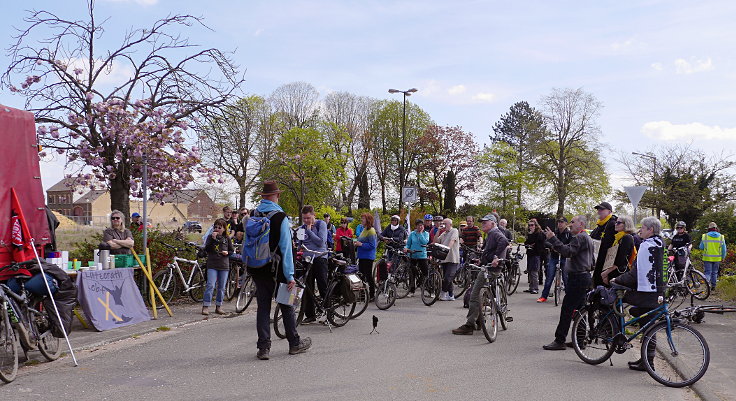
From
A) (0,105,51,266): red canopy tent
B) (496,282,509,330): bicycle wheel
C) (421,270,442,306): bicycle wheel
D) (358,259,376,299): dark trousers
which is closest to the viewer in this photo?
(0,105,51,266): red canopy tent

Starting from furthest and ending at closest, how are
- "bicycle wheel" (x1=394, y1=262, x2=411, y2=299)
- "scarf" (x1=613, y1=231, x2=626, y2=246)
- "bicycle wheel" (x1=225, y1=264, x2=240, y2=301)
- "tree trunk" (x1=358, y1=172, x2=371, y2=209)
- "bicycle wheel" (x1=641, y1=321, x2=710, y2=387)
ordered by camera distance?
"tree trunk" (x1=358, y1=172, x2=371, y2=209), "bicycle wheel" (x1=225, y1=264, x2=240, y2=301), "bicycle wheel" (x1=394, y1=262, x2=411, y2=299), "scarf" (x1=613, y1=231, x2=626, y2=246), "bicycle wheel" (x1=641, y1=321, x2=710, y2=387)


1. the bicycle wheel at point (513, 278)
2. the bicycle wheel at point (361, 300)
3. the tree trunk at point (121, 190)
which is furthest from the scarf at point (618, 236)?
the tree trunk at point (121, 190)

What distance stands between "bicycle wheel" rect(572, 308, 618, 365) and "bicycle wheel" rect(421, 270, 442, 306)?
17.5ft

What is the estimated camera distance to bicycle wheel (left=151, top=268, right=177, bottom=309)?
1154 cm

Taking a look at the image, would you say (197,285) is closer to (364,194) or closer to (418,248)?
(418,248)

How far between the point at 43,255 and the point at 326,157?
42.2 meters

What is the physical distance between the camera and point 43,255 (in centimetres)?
838

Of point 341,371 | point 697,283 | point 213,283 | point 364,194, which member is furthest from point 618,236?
point 364,194

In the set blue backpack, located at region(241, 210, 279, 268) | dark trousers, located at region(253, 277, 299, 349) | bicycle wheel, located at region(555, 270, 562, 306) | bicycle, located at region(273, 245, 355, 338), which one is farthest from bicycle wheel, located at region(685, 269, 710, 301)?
blue backpack, located at region(241, 210, 279, 268)

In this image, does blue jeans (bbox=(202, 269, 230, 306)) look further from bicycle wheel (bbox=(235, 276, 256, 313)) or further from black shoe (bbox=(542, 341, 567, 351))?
black shoe (bbox=(542, 341, 567, 351))

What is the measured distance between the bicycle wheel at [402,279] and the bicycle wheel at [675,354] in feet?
21.4

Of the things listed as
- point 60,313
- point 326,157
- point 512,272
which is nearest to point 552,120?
point 326,157

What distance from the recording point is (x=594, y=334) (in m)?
7.34

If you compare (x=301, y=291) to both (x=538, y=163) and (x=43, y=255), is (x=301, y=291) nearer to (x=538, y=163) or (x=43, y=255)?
(x=43, y=255)
